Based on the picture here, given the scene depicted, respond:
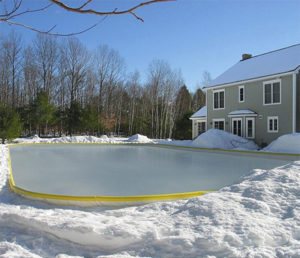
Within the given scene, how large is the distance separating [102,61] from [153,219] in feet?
101

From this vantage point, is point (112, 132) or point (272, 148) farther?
point (112, 132)

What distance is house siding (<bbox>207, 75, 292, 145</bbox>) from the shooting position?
47.8 feet

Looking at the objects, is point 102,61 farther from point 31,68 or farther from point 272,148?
point 272,148

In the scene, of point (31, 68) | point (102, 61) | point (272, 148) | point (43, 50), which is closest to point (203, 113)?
point (272, 148)

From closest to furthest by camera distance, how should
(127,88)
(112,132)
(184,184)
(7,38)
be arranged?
(184,184) < (7,38) < (112,132) < (127,88)

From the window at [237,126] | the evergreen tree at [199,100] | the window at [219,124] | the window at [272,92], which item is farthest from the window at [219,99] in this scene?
the evergreen tree at [199,100]

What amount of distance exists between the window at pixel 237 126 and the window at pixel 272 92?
2.12 metres

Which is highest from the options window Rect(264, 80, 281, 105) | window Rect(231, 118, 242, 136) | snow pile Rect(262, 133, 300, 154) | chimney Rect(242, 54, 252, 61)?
chimney Rect(242, 54, 252, 61)

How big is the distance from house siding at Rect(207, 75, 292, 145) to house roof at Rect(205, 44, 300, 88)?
1.65ft

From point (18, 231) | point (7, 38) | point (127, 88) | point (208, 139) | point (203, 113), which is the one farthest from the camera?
point (127, 88)

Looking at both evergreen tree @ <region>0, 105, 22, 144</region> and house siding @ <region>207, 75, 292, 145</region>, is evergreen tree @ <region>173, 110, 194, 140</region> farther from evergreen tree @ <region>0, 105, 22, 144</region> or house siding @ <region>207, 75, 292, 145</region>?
evergreen tree @ <region>0, 105, 22, 144</region>

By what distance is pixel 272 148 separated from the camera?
13.3m

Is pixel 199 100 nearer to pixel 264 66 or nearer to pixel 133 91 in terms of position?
pixel 133 91

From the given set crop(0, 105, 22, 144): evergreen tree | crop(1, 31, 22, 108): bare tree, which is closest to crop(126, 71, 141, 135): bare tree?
crop(1, 31, 22, 108): bare tree
